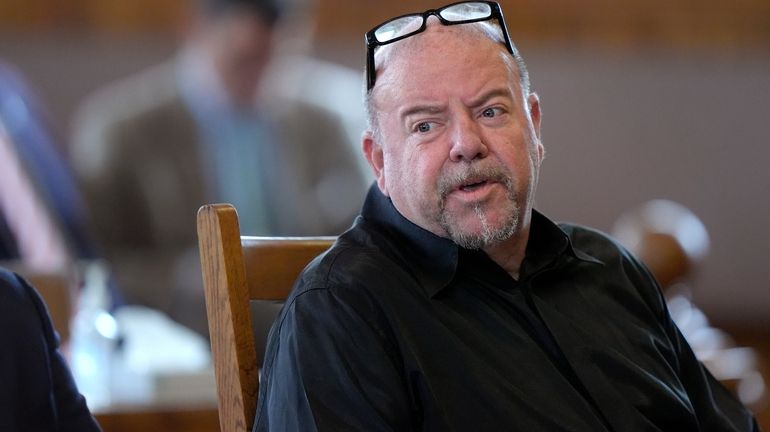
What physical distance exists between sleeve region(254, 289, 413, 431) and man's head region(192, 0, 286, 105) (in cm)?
224

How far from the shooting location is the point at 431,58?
1.56 meters

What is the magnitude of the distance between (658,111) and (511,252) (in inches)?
141

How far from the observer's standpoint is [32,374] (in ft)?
4.65

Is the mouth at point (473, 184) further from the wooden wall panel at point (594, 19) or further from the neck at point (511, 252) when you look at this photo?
the wooden wall panel at point (594, 19)

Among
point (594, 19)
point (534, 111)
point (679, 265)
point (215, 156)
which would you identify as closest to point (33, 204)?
point (215, 156)

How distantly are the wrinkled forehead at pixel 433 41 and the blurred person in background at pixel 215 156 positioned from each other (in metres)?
1.91

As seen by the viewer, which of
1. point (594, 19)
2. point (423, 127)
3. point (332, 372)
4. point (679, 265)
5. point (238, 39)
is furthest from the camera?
point (594, 19)

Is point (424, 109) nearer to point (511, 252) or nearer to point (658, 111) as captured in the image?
point (511, 252)

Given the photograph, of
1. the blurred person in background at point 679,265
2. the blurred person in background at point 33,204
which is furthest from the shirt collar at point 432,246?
the blurred person in background at point 33,204

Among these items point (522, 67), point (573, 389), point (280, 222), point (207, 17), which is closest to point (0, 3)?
point (207, 17)

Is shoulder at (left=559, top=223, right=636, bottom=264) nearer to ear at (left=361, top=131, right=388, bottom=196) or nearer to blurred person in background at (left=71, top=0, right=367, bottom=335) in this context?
ear at (left=361, top=131, right=388, bottom=196)

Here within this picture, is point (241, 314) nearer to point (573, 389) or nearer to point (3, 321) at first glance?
point (3, 321)

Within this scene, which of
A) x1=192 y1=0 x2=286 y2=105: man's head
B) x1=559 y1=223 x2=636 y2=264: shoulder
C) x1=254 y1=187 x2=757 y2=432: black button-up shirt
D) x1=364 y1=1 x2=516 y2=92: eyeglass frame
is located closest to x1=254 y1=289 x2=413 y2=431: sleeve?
x1=254 y1=187 x2=757 y2=432: black button-up shirt

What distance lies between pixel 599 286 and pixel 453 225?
260 mm
